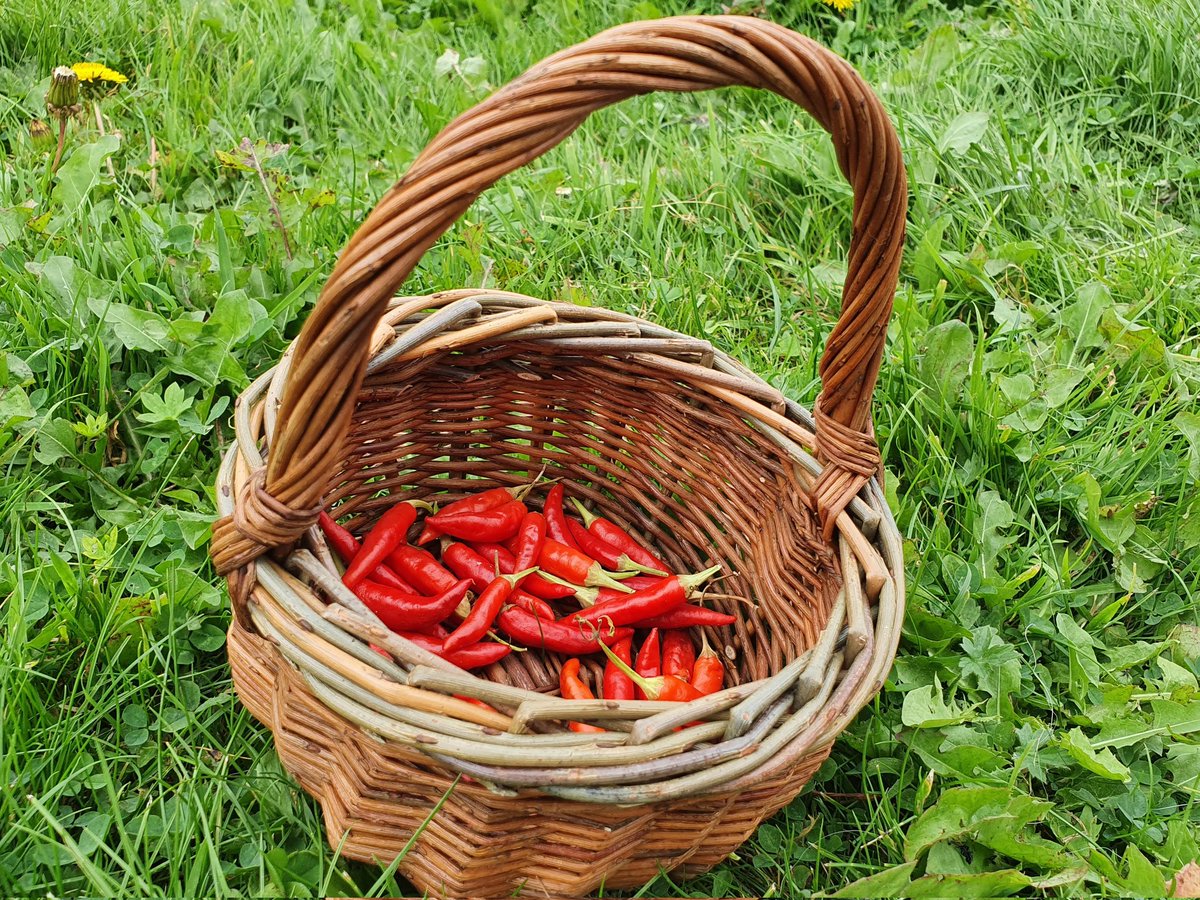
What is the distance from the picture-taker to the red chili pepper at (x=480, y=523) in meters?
2.12

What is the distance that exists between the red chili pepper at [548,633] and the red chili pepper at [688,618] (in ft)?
0.34

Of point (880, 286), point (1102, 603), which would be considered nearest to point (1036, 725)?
point (1102, 603)

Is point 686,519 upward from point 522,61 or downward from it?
downward

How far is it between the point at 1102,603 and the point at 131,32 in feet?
10.5

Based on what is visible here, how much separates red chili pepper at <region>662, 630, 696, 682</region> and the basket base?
17.1 inches

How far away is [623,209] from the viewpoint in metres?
2.95

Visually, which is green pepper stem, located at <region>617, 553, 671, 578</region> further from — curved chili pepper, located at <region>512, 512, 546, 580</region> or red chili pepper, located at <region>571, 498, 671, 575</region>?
curved chili pepper, located at <region>512, 512, 546, 580</region>

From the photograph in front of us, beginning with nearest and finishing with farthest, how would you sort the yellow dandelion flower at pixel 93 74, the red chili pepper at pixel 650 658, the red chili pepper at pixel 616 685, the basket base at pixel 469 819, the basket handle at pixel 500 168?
the basket handle at pixel 500 168 < the basket base at pixel 469 819 < the red chili pepper at pixel 616 685 < the red chili pepper at pixel 650 658 < the yellow dandelion flower at pixel 93 74

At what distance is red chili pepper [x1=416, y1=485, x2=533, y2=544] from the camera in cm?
213

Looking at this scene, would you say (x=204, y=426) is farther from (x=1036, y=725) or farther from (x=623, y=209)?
(x=1036, y=725)

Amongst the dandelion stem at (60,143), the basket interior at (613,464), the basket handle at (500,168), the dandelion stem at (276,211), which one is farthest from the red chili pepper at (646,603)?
the dandelion stem at (60,143)

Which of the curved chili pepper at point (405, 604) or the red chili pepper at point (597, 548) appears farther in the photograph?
the red chili pepper at point (597, 548)

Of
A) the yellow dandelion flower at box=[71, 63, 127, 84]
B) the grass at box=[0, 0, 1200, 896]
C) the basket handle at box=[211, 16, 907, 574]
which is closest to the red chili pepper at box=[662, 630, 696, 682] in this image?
the grass at box=[0, 0, 1200, 896]

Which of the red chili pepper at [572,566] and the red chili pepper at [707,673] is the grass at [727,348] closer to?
the red chili pepper at [707,673]
